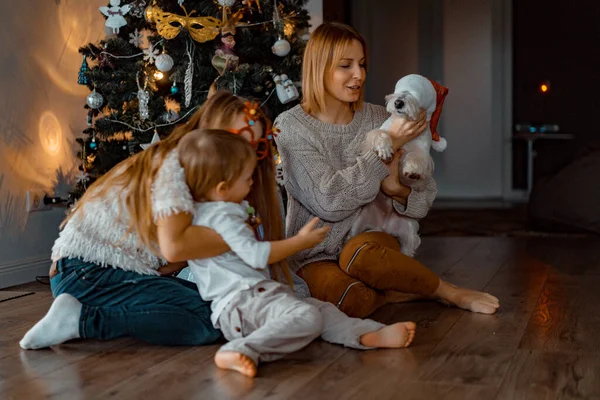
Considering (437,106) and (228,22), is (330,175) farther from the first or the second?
(228,22)

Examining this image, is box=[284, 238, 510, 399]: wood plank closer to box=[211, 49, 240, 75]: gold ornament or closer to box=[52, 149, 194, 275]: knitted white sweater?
box=[52, 149, 194, 275]: knitted white sweater

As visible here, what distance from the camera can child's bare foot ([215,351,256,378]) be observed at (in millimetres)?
1847

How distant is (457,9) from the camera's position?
735cm

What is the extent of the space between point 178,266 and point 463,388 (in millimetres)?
916

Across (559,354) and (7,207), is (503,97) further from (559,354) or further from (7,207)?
(559,354)

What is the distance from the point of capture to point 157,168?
2.12m

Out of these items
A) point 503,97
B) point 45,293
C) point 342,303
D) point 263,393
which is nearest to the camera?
point 263,393

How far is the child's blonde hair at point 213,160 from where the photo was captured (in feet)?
6.77

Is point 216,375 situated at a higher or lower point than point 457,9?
lower

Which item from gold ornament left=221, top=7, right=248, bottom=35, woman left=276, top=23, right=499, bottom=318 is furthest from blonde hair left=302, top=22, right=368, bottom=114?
gold ornament left=221, top=7, right=248, bottom=35

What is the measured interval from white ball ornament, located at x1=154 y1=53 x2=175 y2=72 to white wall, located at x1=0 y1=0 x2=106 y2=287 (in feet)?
2.32

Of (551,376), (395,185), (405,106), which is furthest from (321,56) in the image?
(551,376)

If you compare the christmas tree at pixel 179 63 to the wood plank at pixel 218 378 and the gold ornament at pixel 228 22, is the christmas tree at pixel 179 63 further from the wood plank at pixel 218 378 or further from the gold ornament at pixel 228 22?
the wood plank at pixel 218 378

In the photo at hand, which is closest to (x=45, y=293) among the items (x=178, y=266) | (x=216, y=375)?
(x=178, y=266)
